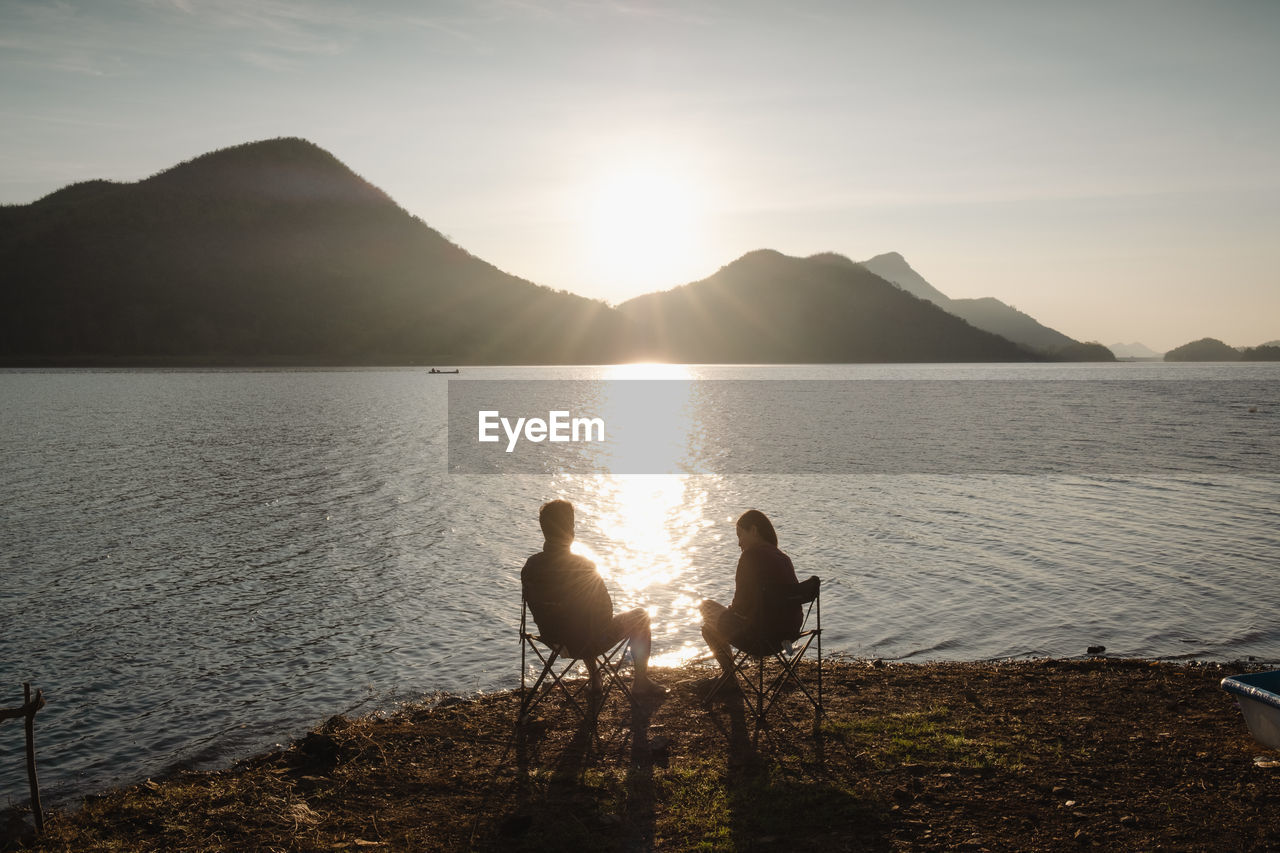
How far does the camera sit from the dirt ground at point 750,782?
559 centimetres

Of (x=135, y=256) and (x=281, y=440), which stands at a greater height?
(x=135, y=256)

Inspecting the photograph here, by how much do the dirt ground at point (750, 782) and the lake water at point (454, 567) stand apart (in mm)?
1709

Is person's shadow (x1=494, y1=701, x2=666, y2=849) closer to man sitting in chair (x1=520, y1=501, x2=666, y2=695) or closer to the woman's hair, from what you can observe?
man sitting in chair (x1=520, y1=501, x2=666, y2=695)

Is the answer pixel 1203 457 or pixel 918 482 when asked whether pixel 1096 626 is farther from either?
pixel 1203 457

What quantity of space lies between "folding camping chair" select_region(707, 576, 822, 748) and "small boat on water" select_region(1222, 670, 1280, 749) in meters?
3.20

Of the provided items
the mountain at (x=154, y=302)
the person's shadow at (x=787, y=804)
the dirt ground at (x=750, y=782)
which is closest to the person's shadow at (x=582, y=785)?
the dirt ground at (x=750, y=782)

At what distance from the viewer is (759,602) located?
740 cm

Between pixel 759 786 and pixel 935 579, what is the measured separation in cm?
953

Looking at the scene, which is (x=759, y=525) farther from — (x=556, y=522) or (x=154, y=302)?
(x=154, y=302)

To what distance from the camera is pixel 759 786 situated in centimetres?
642

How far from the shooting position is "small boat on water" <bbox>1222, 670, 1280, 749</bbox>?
6.23 m

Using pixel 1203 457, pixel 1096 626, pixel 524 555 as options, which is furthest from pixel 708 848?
pixel 1203 457

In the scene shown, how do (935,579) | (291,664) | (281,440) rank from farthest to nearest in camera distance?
(281,440)
(935,579)
(291,664)

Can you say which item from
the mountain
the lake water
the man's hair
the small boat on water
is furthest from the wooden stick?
the mountain
